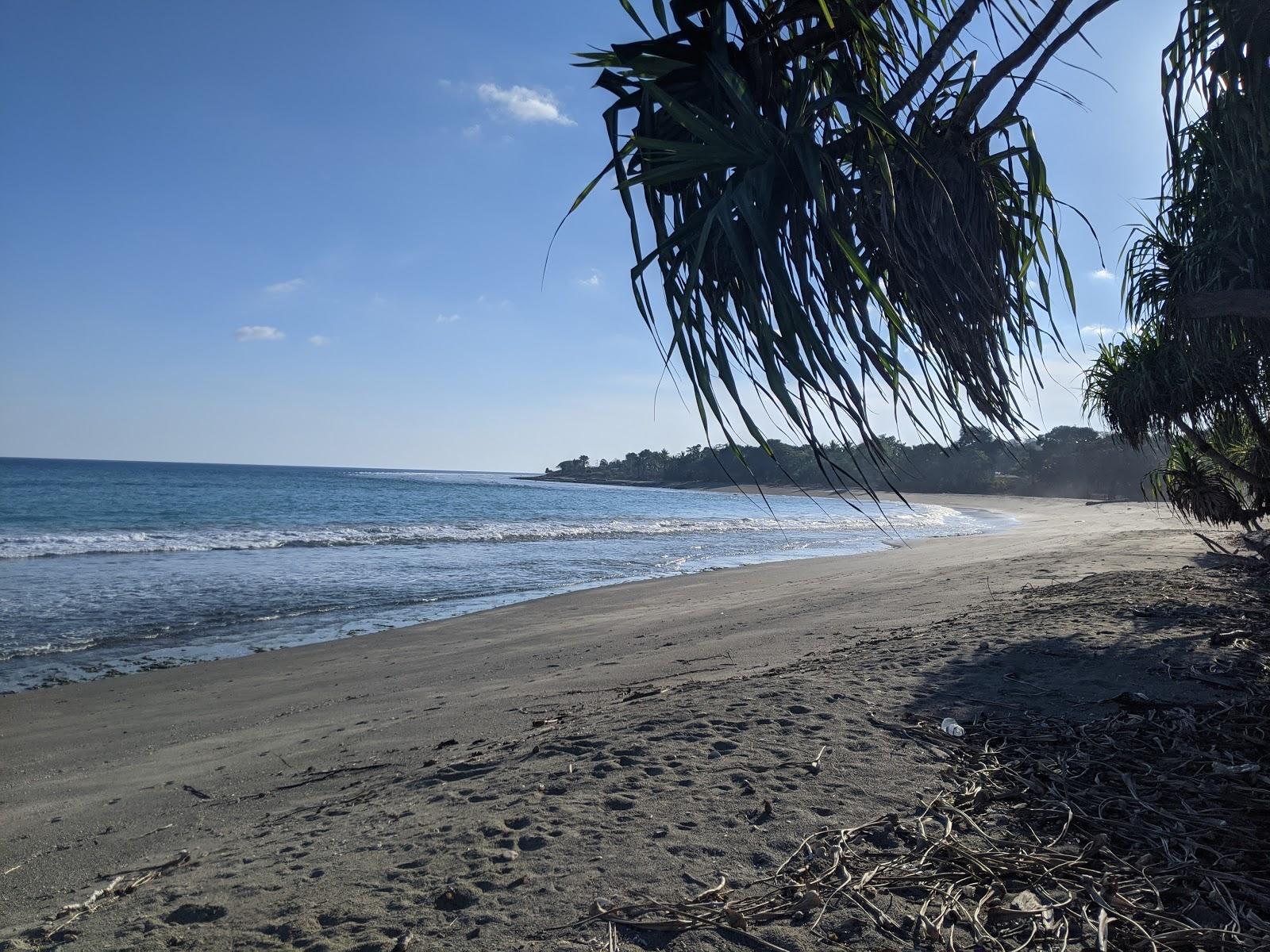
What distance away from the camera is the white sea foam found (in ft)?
58.6

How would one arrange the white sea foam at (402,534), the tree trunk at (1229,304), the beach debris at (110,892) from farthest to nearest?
the white sea foam at (402,534) < the tree trunk at (1229,304) < the beach debris at (110,892)

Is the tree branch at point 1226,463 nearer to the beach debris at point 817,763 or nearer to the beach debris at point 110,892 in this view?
the beach debris at point 817,763

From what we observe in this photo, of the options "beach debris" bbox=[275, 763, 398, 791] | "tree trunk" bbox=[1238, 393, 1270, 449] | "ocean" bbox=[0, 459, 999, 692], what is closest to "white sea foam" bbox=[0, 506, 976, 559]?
"ocean" bbox=[0, 459, 999, 692]

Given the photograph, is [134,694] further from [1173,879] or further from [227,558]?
[227,558]

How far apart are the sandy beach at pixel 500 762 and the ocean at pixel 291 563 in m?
1.04

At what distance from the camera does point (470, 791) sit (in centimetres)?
279

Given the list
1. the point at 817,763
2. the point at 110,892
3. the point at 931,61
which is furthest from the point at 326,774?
the point at 931,61

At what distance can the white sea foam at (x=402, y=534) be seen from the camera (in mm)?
17859

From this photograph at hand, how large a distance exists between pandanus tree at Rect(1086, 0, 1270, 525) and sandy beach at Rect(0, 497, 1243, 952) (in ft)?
5.07

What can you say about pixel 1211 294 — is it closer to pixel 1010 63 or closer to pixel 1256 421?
pixel 1010 63

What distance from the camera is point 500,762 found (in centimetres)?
317

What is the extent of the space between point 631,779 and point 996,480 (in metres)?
67.7

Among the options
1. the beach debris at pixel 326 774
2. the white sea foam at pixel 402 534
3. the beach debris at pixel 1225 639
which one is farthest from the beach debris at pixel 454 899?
the white sea foam at pixel 402 534

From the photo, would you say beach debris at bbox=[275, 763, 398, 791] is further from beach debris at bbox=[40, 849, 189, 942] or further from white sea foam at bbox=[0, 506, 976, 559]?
white sea foam at bbox=[0, 506, 976, 559]
